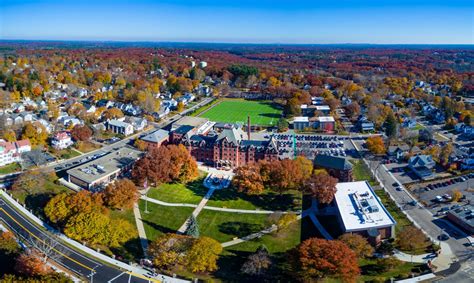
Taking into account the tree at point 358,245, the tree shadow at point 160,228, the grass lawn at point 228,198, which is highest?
the tree at point 358,245

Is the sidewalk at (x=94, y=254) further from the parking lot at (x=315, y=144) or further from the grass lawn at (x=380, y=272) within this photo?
the parking lot at (x=315, y=144)

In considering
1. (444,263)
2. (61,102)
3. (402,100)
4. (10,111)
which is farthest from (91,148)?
(402,100)

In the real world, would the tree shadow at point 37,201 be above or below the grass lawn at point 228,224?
above

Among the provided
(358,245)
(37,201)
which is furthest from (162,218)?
(358,245)

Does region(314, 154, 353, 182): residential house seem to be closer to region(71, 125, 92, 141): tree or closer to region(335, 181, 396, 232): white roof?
region(335, 181, 396, 232): white roof

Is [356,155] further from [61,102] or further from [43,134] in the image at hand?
[61,102]

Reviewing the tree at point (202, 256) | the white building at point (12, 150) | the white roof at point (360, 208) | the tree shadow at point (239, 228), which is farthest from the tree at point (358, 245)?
the white building at point (12, 150)
